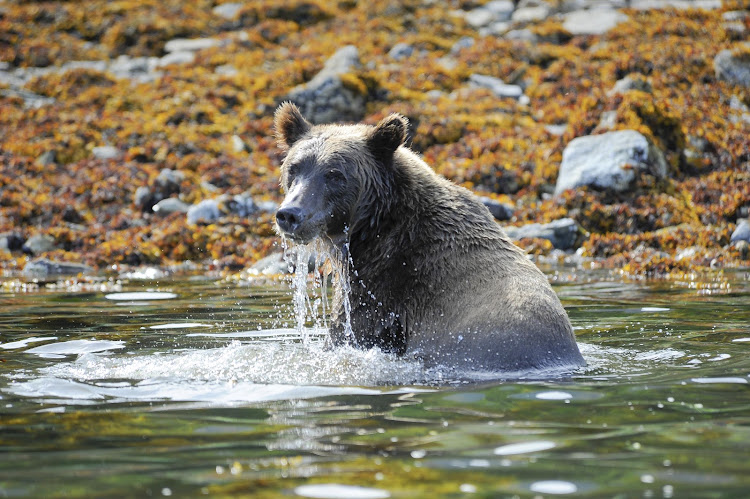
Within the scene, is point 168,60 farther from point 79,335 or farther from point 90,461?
point 90,461

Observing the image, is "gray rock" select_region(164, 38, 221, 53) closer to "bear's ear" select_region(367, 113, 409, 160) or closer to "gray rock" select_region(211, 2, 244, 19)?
"gray rock" select_region(211, 2, 244, 19)

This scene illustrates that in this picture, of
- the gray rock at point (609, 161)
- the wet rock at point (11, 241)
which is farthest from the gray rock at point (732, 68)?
the wet rock at point (11, 241)

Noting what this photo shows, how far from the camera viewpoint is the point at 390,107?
2423 cm

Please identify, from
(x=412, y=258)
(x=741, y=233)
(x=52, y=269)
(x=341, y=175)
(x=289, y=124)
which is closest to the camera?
(x=412, y=258)

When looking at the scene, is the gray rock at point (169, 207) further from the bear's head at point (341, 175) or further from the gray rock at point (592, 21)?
the gray rock at point (592, 21)

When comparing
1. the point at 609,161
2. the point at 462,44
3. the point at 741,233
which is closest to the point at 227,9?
the point at 462,44

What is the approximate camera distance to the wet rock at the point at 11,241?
58.6 ft

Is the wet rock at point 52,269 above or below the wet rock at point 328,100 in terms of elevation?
below

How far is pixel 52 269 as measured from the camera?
1572 centimetres

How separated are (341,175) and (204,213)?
11.7 m

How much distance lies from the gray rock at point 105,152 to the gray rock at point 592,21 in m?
15.9

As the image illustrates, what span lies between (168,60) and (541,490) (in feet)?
98.5

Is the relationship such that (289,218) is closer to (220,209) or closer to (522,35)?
(220,209)

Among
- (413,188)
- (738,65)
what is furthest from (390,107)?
(413,188)
